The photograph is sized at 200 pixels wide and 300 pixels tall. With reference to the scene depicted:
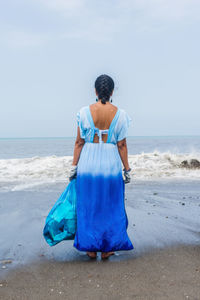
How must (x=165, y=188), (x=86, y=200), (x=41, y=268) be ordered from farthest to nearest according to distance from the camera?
(x=165, y=188) < (x=86, y=200) < (x=41, y=268)

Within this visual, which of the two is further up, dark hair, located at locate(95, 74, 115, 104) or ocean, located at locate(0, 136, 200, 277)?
dark hair, located at locate(95, 74, 115, 104)

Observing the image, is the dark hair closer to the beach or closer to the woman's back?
the woman's back

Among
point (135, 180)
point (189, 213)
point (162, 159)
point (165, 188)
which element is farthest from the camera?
point (162, 159)

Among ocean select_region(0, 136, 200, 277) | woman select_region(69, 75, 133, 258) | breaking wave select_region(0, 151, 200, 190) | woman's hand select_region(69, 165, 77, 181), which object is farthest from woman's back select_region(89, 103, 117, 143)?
breaking wave select_region(0, 151, 200, 190)

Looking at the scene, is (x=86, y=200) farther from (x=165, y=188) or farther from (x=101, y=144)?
(x=165, y=188)

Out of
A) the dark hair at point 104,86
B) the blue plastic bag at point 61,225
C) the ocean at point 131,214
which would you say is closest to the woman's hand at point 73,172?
the blue plastic bag at point 61,225

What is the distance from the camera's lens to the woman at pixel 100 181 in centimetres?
339

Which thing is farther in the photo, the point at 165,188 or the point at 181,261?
the point at 165,188

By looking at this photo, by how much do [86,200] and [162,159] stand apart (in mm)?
11657

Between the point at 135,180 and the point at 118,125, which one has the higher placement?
the point at 118,125

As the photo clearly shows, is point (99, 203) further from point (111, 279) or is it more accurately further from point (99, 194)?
point (111, 279)

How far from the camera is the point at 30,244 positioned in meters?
3.88

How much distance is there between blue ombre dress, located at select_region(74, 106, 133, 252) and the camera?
11.1 feet

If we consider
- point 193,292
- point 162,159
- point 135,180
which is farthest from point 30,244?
point 162,159
